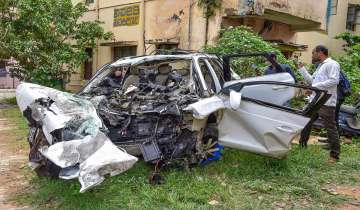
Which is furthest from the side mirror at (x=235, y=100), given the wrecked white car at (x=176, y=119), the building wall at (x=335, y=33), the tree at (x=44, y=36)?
the building wall at (x=335, y=33)

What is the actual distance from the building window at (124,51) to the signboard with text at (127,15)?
0.89m

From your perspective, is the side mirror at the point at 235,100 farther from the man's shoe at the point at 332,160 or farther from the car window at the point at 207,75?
the man's shoe at the point at 332,160

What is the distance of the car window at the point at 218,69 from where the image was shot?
6.35 meters

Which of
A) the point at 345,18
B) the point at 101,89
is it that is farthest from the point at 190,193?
the point at 345,18

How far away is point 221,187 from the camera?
4.95 metres

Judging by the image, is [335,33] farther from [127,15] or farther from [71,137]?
[71,137]

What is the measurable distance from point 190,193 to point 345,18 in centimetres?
1774

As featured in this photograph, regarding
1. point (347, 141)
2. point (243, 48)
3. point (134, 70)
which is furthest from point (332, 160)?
point (243, 48)

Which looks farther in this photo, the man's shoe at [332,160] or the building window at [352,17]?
the building window at [352,17]

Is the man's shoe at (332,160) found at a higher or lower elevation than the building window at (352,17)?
lower

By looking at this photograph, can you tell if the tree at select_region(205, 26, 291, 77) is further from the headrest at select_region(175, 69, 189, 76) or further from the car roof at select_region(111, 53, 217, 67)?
the headrest at select_region(175, 69, 189, 76)

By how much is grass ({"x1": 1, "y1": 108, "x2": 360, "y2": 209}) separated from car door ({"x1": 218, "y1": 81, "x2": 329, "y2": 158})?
17.7 inches

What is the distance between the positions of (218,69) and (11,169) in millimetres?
3583

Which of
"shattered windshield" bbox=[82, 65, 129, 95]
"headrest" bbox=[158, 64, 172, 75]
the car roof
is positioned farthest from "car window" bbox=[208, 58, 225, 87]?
"shattered windshield" bbox=[82, 65, 129, 95]
